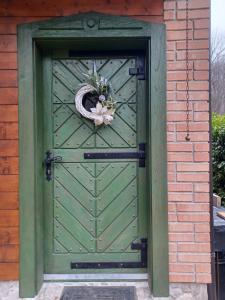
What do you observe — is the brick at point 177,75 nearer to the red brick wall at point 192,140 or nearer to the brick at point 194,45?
the red brick wall at point 192,140

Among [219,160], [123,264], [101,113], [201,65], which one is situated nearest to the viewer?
[201,65]

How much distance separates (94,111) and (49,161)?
1.85ft

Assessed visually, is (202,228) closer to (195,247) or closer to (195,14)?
(195,247)

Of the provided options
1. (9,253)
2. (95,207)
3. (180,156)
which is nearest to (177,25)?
(180,156)

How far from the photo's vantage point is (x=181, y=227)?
8.73 feet

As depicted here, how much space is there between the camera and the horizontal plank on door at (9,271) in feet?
8.77

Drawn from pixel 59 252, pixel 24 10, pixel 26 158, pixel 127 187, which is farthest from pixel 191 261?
pixel 24 10

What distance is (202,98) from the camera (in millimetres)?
2645

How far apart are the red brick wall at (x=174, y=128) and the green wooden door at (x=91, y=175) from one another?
1.01ft

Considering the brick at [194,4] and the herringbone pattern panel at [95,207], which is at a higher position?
the brick at [194,4]

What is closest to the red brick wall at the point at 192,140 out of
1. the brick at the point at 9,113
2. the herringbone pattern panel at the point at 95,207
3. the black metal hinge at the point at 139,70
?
the black metal hinge at the point at 139,70

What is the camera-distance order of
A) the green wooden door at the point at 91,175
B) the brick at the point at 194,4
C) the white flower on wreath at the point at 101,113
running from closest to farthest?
the brick at the point at 194,4, the white flower on wreath at the point at 101,113, the green wooden door at the point at 91,175

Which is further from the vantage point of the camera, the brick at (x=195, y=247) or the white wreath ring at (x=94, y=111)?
the white wreath ring at (x=94, y=111)

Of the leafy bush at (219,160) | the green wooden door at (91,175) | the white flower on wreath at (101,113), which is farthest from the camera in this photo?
the leafy bush at (219,160)
